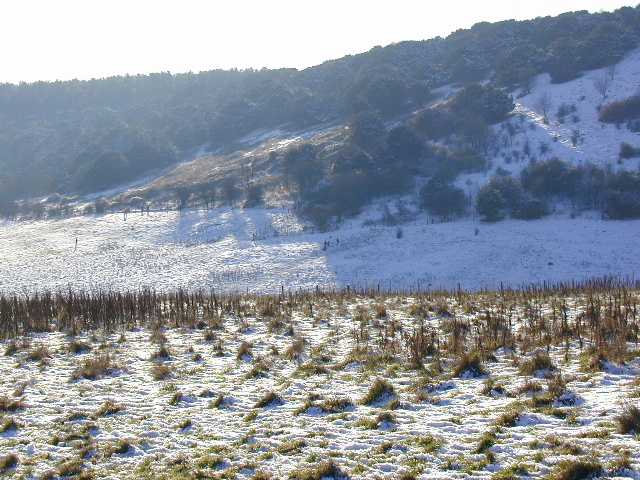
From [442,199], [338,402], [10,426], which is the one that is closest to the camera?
[10,426]

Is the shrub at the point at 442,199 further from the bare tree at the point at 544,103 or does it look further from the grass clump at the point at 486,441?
the grass clump at the point at 486,441

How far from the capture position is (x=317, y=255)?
1380 inches

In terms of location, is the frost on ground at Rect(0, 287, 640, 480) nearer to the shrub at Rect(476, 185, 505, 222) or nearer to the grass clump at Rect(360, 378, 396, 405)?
the grass clump at Rect(360, 378, 396, 405)

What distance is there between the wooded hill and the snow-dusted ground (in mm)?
9004

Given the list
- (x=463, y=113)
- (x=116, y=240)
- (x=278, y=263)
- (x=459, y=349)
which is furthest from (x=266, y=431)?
(x=463, y=113)

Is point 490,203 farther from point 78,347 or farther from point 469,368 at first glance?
point 78,347

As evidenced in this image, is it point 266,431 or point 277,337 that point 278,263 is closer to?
point 277,337

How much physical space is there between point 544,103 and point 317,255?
33476 millimetres

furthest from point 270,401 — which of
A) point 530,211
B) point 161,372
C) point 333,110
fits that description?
point 333,110

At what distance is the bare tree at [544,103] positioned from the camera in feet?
175

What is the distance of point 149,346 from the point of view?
12.2 metres

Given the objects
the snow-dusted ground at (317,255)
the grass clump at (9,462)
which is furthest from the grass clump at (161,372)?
the snow-dusted ground at (317,255)

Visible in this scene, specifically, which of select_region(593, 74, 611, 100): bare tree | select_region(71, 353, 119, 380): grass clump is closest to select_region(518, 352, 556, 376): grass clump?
select_region(71, 353, 119, 380): grass clump

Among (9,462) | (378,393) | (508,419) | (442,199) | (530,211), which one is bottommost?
(9,462)
